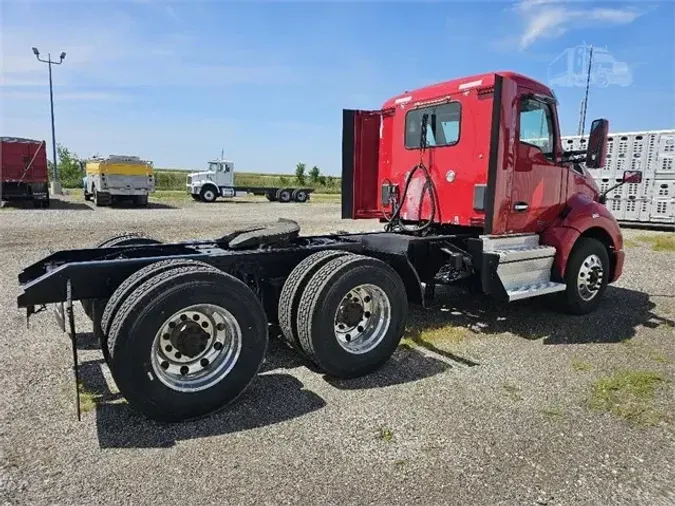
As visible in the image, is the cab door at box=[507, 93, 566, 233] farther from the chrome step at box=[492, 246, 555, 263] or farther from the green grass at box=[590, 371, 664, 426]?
the green grass at box=[590, 371, 664, 426]

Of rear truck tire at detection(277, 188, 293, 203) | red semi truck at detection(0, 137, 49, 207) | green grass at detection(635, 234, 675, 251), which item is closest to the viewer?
green grass at detection(635, 234, 675, 251)

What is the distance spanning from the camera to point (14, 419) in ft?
11.3

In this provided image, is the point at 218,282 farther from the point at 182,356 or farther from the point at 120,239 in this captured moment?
the point at 120,239

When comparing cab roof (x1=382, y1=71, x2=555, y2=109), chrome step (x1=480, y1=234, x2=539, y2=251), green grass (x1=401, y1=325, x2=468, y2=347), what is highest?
cab roof (x1=382, y1=71, x2=555, y2=109)

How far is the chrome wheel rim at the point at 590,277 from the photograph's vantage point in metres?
6.34

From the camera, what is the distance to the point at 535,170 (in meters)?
5.92

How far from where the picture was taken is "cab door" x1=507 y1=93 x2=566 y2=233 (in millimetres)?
5730

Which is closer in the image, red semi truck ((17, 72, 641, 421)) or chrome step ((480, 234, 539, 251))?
red semi truck ((17, 72, 641, 421))

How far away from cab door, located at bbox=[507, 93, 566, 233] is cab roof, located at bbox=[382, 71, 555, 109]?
0.46 ft

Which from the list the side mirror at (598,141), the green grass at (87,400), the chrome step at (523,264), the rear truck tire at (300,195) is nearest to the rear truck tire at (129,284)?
the green grass at (87,400)

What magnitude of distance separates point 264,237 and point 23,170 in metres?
21.6

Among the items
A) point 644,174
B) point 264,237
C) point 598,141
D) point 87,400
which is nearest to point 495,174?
point 598,141

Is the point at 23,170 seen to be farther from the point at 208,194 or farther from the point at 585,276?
the point at 585,276

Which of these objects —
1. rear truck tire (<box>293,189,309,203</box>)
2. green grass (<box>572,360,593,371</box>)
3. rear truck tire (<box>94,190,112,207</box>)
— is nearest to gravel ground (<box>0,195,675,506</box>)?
green grass (<box>572,360,593,371</box>)
